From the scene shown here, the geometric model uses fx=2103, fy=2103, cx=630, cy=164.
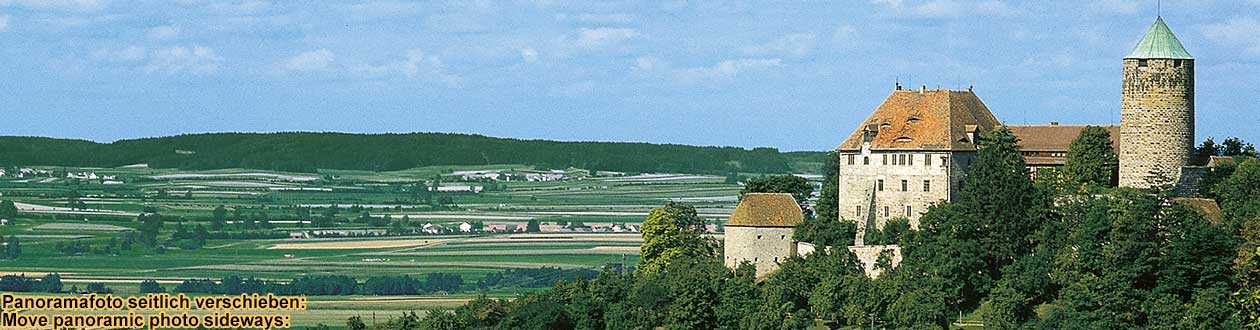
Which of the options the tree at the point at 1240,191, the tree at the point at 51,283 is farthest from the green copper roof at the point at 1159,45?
the tree at the point at 51,283

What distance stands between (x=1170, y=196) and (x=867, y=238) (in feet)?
33.6

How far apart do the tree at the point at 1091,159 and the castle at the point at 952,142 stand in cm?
53

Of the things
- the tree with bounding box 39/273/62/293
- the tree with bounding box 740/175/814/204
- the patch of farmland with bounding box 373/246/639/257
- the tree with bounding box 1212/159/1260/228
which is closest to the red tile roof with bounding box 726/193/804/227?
the tree with bounding box 740/175/814/204

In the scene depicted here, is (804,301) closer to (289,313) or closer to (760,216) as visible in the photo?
(760,216)

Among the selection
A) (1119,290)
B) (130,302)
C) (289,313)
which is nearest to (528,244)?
(289,313)

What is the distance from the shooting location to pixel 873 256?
7125cm

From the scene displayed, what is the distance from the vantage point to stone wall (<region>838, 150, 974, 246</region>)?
7175 centimetres

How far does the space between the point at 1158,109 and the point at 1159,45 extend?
221 centimetres

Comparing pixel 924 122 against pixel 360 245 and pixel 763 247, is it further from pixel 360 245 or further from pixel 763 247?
pixel 360 245

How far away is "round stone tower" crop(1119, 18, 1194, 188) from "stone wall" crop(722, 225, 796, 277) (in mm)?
12623

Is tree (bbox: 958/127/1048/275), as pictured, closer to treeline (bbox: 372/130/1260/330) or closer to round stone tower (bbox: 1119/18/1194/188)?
treeline (bbox: 372/130/1260/330)

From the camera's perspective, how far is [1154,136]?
7112cm

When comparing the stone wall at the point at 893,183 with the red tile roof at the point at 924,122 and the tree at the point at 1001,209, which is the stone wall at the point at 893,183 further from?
the tree at the point at 1001,209

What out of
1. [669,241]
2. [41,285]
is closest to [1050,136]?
[669,241]
